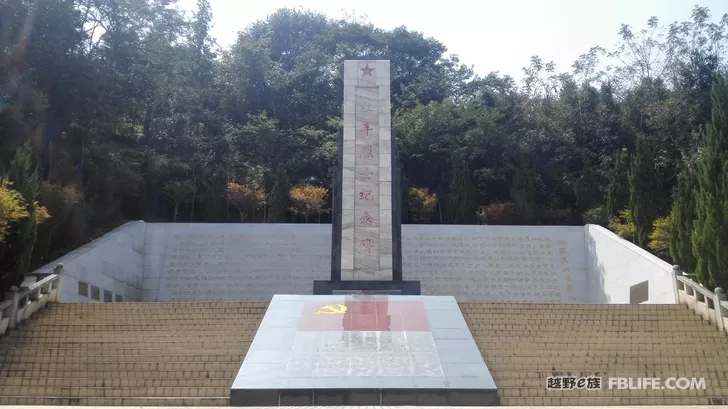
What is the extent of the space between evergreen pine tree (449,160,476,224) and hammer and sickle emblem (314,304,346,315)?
29.7 feet

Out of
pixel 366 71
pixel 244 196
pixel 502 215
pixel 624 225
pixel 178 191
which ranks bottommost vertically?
pixel 624 225

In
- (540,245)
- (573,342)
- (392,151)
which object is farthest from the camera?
(540,245)

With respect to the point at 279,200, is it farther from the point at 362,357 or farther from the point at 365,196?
the point at 362,357

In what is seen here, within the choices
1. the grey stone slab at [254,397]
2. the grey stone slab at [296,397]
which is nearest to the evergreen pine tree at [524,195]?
the grey stone slab at [296,397]

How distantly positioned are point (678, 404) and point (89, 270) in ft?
32.2

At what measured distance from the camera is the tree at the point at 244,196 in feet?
58.8

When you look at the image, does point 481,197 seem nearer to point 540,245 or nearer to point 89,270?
point 540,245

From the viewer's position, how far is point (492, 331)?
30.9 ft

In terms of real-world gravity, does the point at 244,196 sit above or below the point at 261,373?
above

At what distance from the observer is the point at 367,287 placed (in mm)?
11797

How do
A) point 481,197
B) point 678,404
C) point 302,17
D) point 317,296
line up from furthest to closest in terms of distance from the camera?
point 302,17 < point 481,197 < point 317,296 < point 678,404

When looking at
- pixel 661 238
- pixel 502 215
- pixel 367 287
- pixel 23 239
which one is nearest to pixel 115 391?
pixel 23 239

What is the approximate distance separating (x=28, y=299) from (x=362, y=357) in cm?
504

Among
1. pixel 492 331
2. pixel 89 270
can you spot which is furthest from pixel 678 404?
pixel 89 270
